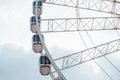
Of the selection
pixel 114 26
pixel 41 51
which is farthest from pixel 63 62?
pixel 114 26

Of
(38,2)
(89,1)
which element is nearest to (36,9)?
(38,2)

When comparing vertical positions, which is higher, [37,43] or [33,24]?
[33,24]

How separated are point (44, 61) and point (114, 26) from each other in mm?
6479

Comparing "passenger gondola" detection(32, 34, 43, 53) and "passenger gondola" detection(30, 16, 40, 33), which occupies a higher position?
"passenger gondola" detection(30, 16, 40, 33)

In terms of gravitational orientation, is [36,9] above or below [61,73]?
above

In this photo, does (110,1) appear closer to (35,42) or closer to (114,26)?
(114,26)

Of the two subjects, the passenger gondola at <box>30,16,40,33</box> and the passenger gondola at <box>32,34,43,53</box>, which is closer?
the passenger gondola at <box>32,34,43,53</box>

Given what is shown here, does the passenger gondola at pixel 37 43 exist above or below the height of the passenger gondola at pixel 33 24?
below

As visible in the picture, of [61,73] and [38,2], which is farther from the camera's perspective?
[38,2]

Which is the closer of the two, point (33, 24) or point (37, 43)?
point (37, 43)

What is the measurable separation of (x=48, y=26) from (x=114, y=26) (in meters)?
5.01

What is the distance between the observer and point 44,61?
4503 cm

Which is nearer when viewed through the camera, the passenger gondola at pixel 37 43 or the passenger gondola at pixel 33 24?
the passenger gondola at pixel 37 43

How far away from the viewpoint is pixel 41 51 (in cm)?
4631
